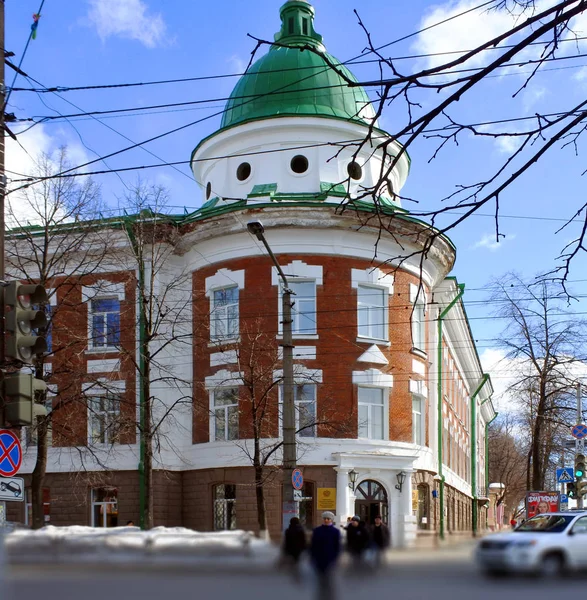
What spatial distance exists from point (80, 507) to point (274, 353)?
821 cm

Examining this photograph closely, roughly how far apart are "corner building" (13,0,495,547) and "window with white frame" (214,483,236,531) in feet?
0.15

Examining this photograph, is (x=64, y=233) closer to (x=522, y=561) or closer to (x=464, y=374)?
(x=522, y=561)

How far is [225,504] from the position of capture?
98.2 feet

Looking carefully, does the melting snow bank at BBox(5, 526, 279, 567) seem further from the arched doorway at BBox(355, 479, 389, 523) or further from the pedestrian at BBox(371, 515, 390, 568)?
the arched doorway at BBox(355, 479, 389, 523)

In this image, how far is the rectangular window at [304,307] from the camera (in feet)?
98.5

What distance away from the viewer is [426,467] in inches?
1259

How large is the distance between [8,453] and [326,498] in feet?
52.3

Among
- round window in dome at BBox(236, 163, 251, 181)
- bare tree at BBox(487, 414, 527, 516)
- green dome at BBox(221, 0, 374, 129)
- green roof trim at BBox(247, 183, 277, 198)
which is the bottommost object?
bare tree at BBox(487, 414, 527, 516)

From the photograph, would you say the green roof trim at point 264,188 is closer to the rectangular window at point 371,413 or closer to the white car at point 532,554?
the rectangular window at point 371,413

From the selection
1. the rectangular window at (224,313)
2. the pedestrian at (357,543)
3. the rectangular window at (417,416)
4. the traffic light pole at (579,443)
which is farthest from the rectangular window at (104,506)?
the pedestrian at (357,543)

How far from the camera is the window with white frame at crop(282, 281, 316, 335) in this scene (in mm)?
30031

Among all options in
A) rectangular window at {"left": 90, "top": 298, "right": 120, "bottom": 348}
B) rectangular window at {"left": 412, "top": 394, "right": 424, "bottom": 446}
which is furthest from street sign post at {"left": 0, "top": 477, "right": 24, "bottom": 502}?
rectangular window at {"left": 412, "top": 394, "right": 424, "bottom": 446}

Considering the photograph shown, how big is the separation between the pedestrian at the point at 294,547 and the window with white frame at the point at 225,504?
88.1 feet

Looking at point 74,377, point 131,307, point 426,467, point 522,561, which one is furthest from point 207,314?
point 522,561
